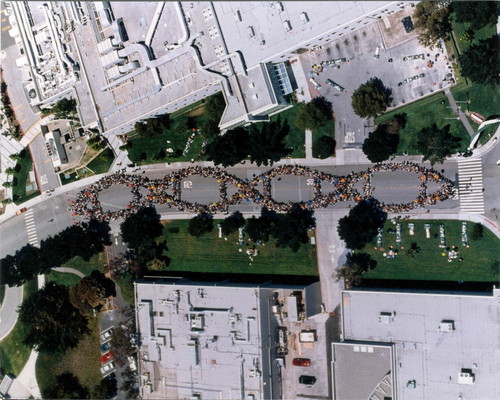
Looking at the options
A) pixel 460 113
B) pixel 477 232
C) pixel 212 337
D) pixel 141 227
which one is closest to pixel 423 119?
pixel 460 113

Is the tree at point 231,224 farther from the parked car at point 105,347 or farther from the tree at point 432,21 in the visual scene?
the tree at point 432,21

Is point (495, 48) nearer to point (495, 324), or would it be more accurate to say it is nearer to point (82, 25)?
point (495, 324)

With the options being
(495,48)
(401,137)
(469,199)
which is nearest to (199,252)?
(401,137)

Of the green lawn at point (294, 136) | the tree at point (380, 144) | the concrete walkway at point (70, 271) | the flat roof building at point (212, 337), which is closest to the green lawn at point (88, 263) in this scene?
the concrete walkway at point (70, 271)

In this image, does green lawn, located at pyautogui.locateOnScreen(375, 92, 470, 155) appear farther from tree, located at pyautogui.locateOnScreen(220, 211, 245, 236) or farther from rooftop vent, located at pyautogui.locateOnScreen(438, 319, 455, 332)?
tree, located at pyautogui.locateOnScreen(220, 211, 245, 236)

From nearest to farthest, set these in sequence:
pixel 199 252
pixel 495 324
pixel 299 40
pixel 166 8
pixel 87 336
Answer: pixel 495 324 < pixel 299 40 < pixel 166 8 < pixel 199 252 < pixel 87 336

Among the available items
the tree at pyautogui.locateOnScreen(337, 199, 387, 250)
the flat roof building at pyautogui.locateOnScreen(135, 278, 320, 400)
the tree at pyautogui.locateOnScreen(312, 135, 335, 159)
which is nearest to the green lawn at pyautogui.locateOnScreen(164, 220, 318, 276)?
the flat roof building at pyautogui.locateOnScreen(135, 278, 320, 400)
